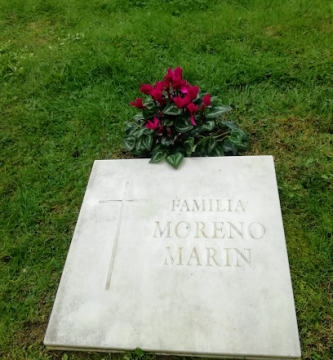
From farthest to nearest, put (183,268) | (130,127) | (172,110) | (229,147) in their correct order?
(130,127), (229,147), (172,110), (183,268)

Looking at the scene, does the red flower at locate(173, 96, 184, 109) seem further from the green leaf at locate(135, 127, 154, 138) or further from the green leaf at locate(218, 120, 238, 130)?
the green leaf at locate(218, 120, 238, 130)

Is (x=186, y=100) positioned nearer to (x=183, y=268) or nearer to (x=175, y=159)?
(x=175, y=159)

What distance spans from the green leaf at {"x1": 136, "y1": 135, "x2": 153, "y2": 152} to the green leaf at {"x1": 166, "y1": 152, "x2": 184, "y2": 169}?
198 millimetres

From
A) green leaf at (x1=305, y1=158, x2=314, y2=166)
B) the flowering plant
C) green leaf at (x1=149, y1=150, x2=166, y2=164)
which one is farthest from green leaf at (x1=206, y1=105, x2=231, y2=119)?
green leaf at (x1=305, y1=158, x2=314, y2=166)

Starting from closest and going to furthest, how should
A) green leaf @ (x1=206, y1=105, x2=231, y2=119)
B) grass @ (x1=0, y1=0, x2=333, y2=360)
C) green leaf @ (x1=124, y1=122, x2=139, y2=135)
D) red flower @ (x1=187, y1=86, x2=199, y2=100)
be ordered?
grass @ (x1=0, y1=0, x2=333, y2=360)
red flower @ (x1=187, y1=86, x2=199, y2=100)
green leaf @ (x1=206, y1=105, x2=231, y2=119)
green leaf @ (x1=124, y1=122, x2=139, y2=135)

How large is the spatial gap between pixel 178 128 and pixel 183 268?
1.04 metres

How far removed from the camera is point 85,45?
410cm

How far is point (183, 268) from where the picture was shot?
1.92 meters

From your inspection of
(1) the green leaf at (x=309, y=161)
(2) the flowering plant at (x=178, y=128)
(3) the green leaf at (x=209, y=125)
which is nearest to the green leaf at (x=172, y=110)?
(2) the flowering plant at (x=178, y=128)

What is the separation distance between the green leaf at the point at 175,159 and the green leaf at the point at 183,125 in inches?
7.2

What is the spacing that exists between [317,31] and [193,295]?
3253mm

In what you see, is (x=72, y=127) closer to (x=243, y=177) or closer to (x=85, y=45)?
(x=85, y=45)

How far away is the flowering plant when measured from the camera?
2.44 metres

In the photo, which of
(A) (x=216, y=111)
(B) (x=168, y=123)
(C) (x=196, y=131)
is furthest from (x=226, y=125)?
(B) (x=168, y=123)
